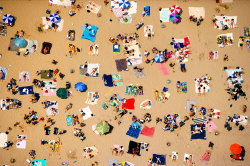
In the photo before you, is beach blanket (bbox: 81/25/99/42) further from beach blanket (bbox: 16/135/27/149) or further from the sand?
beach blanket (bbox: 16/135/27/149)

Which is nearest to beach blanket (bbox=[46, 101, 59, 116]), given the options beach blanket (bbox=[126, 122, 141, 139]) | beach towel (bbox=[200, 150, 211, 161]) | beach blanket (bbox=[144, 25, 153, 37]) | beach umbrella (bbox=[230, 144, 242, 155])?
beach blanket (bbox=[126, 122, 141, 139])

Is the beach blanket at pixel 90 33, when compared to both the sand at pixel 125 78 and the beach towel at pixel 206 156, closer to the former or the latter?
the sand at pixel 125 78

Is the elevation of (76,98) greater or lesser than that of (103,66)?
lesser

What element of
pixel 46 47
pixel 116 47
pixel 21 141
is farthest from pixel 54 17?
pixel 21 141

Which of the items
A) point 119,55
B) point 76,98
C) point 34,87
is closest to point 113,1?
point 119,55

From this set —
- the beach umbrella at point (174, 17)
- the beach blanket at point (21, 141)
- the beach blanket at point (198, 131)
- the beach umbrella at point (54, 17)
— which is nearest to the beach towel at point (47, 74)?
the beach umbrella at point (54, 17)

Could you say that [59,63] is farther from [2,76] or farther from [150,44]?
[150,44]
